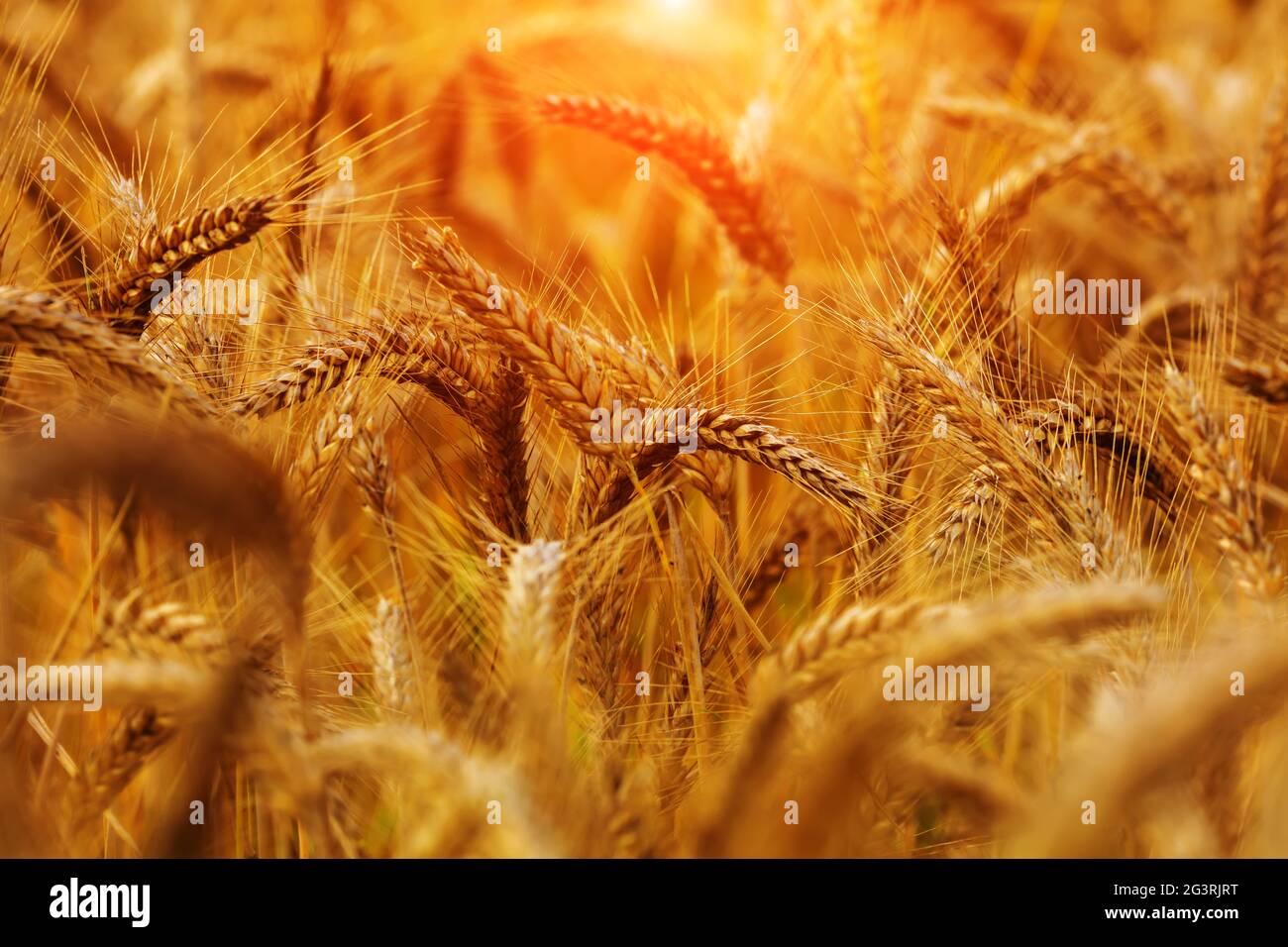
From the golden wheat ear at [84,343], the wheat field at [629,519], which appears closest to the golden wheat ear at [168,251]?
the wheat field at [629,519]

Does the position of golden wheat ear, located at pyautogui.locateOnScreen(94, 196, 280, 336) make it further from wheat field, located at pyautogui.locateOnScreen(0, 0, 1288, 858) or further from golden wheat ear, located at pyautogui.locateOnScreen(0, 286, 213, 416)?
golden wheat ear, located at pyautogui.locateOnScreen(0, 286, 213, 416)

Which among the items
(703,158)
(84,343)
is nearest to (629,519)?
(84,343)

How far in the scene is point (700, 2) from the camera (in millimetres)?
3164

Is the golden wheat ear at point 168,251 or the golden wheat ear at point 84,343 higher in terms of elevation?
the golden wheat ear at point 168,251

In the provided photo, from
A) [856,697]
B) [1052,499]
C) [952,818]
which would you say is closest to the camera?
[856,697]

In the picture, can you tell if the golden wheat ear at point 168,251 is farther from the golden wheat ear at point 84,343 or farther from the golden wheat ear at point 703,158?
the golden wheat ear at point 703,158

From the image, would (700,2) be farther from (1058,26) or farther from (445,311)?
(445,311)

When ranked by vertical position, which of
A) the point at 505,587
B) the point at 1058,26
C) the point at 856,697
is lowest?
the point at 856,697

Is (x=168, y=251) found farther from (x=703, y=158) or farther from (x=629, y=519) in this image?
(x=703, y=158)

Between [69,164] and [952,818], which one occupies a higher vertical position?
[69,164]

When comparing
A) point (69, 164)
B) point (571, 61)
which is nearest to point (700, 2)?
point (571, 61)

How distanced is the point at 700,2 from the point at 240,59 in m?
1.55

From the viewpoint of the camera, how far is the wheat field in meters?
0.84

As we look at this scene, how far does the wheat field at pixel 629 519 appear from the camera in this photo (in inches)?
33.0
